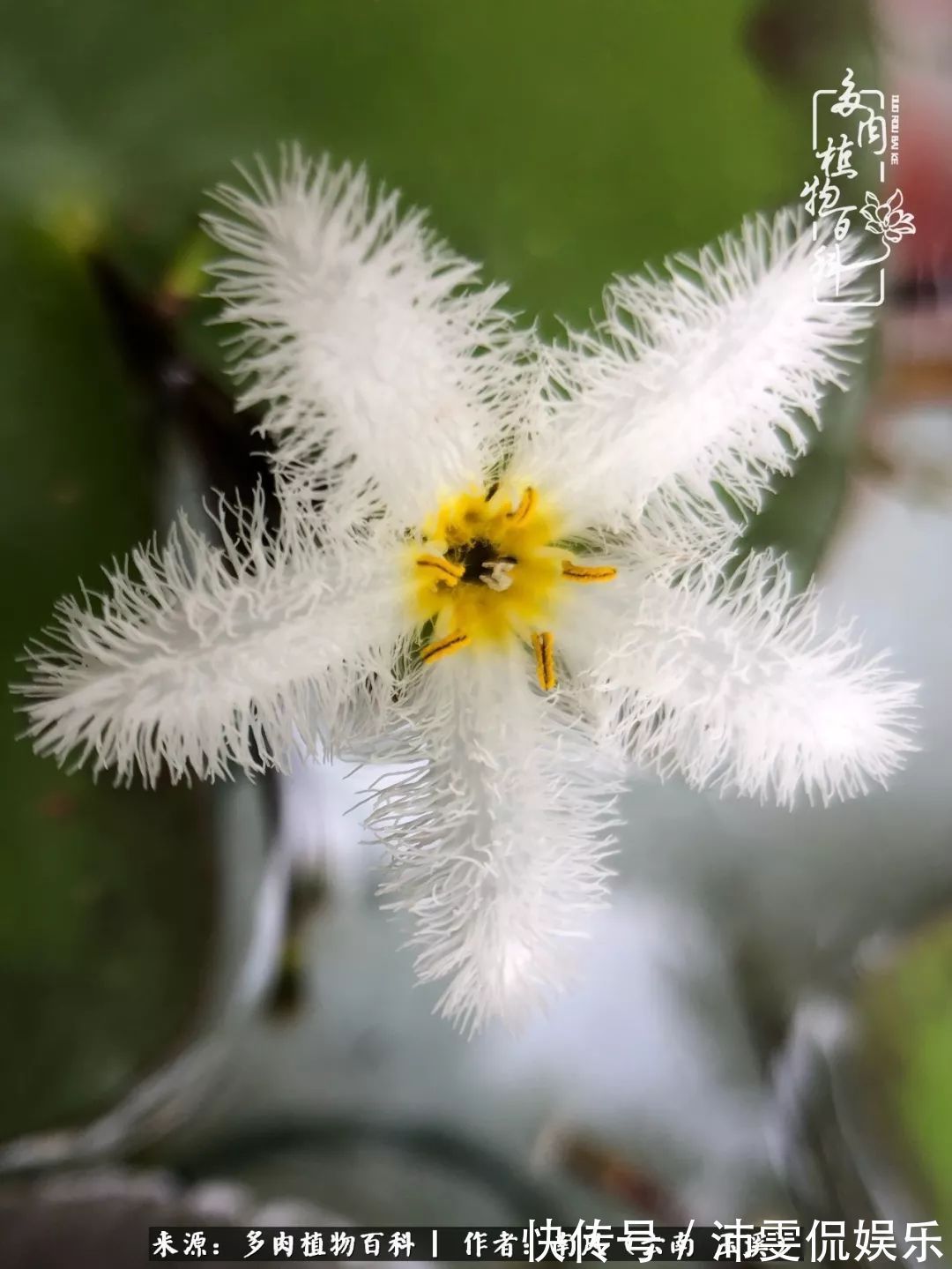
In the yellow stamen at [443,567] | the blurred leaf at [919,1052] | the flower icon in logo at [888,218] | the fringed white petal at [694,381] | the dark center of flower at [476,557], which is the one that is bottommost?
the blurred leaf at [919,1052]

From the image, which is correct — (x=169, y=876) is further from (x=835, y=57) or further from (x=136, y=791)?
(x=835, y=57)

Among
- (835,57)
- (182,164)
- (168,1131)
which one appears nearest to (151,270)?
(182,164)

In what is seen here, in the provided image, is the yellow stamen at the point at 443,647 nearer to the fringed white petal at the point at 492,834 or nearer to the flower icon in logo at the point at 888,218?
the fringed white petal at the point at 492,834

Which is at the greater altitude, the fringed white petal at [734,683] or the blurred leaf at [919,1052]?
the fringed white petal at [734,683]

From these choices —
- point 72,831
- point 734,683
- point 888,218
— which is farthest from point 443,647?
point 888,218
